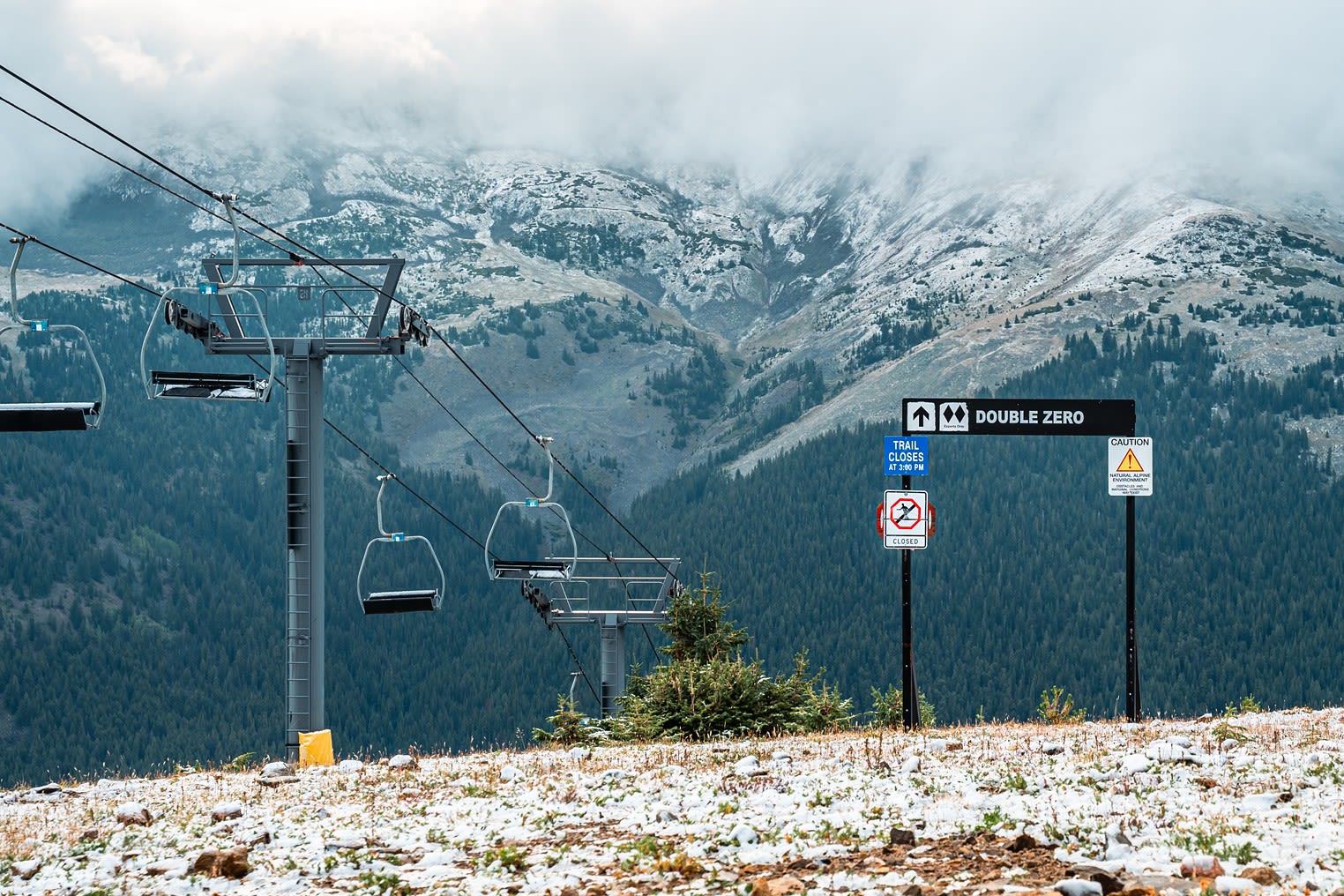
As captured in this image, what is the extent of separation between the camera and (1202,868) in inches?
328

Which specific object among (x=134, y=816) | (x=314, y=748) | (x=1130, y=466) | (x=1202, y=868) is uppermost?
(x=1130, y=466)

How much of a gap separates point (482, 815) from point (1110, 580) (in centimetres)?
19754

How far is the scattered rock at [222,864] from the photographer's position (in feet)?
33.4

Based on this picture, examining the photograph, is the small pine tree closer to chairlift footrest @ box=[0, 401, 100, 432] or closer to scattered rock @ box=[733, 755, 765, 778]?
scattered rock @ box=[733, 755, 765, 778]

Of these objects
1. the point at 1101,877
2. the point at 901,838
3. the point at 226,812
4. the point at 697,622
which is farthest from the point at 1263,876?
the point at 697,622

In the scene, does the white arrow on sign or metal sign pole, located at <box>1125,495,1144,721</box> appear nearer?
metal sign pole, located at <box>1125,495,1144,721</box>

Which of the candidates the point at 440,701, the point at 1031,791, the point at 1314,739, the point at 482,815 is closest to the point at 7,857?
the point at 482,815

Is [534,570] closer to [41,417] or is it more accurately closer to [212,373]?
[212,373]

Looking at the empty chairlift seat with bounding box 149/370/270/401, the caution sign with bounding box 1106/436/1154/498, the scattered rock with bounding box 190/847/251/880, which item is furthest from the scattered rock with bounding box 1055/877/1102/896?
the empty chairlift seat with bounding box 149/370/270/401

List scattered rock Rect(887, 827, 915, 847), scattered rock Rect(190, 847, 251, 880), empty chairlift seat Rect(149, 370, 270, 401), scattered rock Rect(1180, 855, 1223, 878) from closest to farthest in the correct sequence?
1. scattered rock Rect(1180, 855, 1223, 878)
2. scattered rock Rect(887, 827, 915, 847)
3. scattered rock Rect(190, 847, 251, 880)
4. empty chairlift seat Rect(149, 370, 270, 401)

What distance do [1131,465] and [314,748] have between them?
41.0ft

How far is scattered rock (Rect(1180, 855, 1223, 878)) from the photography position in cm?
830

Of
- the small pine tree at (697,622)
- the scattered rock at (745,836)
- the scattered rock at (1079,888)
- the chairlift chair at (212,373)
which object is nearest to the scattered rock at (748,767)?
the scattered rock at (745,836)

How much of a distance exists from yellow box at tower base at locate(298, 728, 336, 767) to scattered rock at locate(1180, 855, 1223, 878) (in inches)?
532
